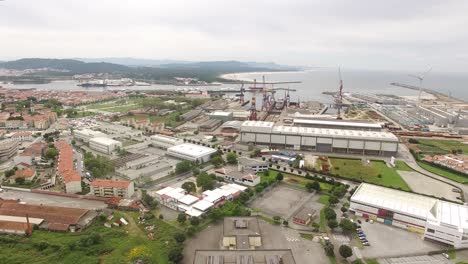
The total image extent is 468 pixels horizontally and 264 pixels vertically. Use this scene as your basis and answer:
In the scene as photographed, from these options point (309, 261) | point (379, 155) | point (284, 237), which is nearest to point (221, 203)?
point (284, 237)

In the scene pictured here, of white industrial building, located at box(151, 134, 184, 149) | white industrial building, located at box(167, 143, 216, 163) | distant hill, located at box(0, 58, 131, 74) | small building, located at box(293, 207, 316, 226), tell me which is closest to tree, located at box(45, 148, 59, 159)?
white industrial building, located at box(151, 134, 184, 149)

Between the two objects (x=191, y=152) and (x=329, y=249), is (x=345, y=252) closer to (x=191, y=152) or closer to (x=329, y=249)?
(x=329, y=249)

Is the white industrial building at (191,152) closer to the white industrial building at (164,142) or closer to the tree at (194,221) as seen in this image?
the white industrial building at (164,142)

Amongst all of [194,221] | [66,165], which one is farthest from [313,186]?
[66,165]

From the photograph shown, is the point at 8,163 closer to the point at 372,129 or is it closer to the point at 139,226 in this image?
the point at 139,226

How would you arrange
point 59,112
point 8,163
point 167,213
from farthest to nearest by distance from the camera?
point 59,112, point 8,163, point 167,213

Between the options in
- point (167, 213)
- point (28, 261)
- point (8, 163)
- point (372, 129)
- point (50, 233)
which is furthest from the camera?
point (372, 129)

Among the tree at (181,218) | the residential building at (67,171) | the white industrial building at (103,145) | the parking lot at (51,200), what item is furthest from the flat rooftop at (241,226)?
the white industrial building at (103,145)

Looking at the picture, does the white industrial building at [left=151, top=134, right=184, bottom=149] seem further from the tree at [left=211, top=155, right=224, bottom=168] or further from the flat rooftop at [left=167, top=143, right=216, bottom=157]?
the tree at [left=211, top=155, right=224, bottom=168]
